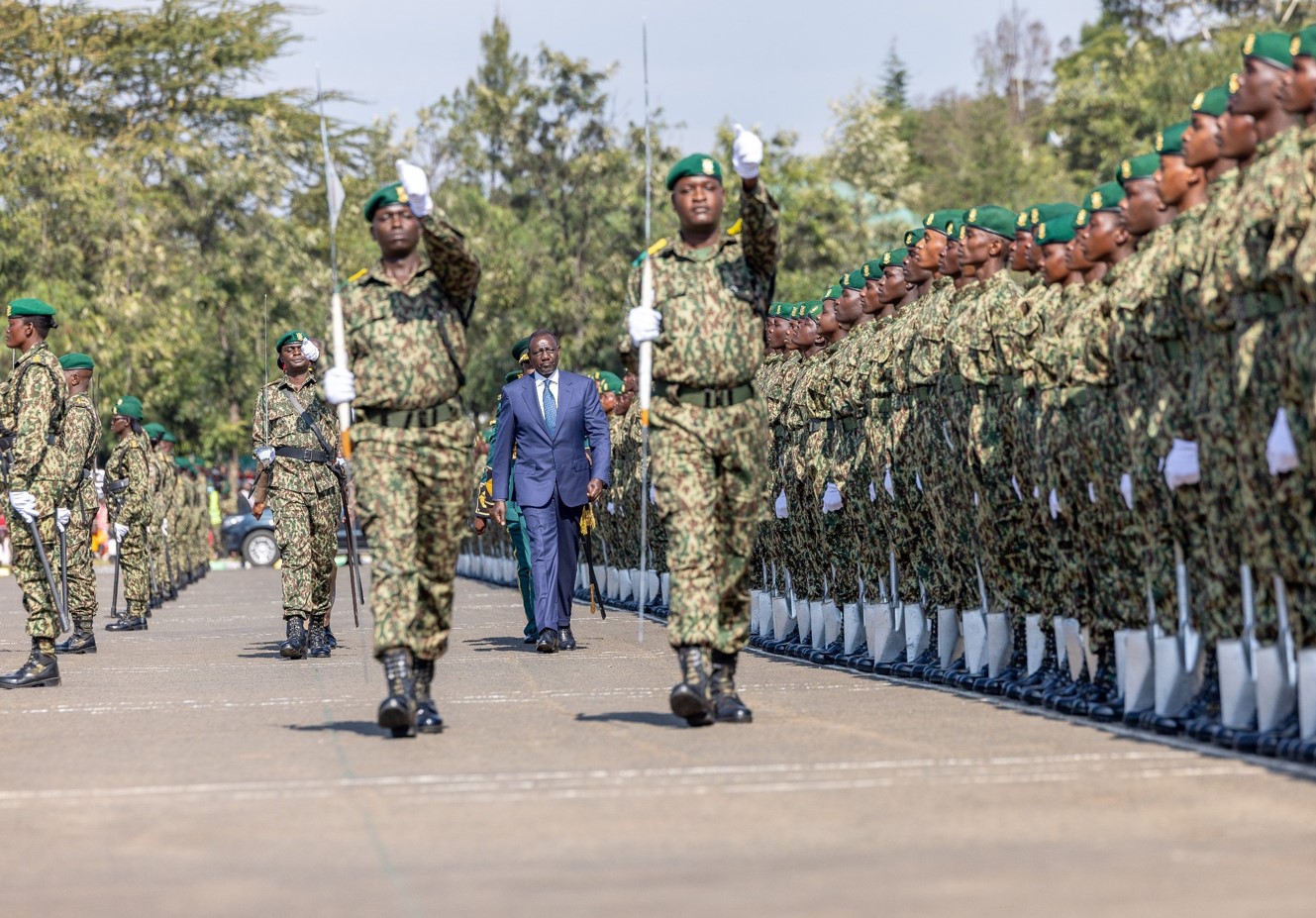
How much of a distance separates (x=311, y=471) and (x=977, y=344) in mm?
6223

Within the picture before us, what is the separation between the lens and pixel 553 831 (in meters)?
7.26

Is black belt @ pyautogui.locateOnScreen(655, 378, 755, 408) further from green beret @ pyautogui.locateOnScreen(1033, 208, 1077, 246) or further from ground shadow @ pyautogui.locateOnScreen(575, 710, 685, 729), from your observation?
green beret @ pyautogui.locateOnScreen(1033, 208, 1077, 246)

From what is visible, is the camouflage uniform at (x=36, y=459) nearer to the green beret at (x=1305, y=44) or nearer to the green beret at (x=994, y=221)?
the green beret at (x=994, y=221)

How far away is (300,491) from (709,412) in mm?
6554

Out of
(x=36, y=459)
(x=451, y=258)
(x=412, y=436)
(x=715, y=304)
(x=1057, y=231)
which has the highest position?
(x=1057, y=231)

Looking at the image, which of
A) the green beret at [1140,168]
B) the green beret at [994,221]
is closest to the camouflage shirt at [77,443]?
the green beret at [994,221]

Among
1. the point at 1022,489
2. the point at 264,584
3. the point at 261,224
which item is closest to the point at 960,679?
the point at 1022,489

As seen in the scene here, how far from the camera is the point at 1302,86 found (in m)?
8.57

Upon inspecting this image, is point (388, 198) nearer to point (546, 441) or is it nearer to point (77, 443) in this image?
point (77, 443)

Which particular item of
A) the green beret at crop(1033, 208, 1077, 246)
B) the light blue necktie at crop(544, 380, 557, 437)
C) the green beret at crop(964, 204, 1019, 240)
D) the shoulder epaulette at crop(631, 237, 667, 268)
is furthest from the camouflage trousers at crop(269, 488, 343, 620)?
the green beret at crop(1033, 208, 1077, 246)

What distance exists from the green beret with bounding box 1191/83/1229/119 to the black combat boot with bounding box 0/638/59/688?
780 cm

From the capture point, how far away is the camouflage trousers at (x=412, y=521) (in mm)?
10297

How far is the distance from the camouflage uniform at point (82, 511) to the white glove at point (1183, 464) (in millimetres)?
8070

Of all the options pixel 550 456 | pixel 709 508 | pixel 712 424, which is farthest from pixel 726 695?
pixel 550 456
